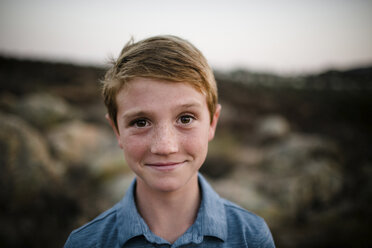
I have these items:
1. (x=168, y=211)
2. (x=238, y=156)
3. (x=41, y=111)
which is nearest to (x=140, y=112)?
(x=168, y=211)

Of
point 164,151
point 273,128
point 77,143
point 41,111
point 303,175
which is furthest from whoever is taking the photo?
point 273,128

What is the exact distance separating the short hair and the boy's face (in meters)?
0.04

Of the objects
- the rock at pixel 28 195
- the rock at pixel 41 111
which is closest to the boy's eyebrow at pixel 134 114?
the rock at pixel 28 195

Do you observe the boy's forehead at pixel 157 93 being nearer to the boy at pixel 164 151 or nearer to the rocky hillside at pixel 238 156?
the boy at pixel 164 151

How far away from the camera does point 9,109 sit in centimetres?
641

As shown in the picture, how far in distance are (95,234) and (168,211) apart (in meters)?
0.44

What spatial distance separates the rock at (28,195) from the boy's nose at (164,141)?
144 inches

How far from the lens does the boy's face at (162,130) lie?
1.09 metres

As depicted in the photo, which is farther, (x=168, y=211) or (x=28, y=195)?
(x=28, y=195)

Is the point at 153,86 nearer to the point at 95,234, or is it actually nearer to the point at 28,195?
the point at 95,234

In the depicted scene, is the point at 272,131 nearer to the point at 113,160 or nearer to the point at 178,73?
the point at 113,160

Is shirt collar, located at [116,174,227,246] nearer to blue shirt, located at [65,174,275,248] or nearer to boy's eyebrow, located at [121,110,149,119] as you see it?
blue shirt, located at [65,174,275,248]

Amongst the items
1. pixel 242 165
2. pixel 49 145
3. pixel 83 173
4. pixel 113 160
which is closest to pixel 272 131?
pixel 242 165

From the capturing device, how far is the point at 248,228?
1256mm
